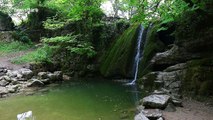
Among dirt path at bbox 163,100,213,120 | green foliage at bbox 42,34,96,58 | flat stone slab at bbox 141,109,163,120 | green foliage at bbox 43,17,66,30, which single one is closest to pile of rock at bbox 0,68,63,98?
green foliage at bbox 42,34,96,58

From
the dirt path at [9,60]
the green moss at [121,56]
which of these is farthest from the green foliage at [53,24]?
the green moss at [121,56]

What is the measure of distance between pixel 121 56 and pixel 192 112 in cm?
895

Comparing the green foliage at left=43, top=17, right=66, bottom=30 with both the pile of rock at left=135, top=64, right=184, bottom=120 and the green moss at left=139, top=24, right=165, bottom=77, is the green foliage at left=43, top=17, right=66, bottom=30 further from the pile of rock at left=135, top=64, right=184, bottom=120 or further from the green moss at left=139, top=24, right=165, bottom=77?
the pile of rock at left=135, top=64, right=184, bottom=120

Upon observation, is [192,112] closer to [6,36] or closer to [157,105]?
[157,105]

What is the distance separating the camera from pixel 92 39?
18797 millimetres

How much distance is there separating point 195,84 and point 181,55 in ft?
8.19

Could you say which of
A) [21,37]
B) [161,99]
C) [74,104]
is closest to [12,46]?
[21,37]

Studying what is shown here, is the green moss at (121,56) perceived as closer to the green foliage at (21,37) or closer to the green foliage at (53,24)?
the green foliage at (53,24)

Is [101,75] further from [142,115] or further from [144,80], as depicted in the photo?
[142,115]

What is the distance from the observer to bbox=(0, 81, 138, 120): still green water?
25.6 feet

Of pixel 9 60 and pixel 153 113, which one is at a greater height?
pixel 9 60

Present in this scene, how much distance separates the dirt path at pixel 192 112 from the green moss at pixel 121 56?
733cm

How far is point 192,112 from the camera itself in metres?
7.32

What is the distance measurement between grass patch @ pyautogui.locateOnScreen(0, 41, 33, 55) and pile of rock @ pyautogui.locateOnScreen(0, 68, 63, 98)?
19.0ft
